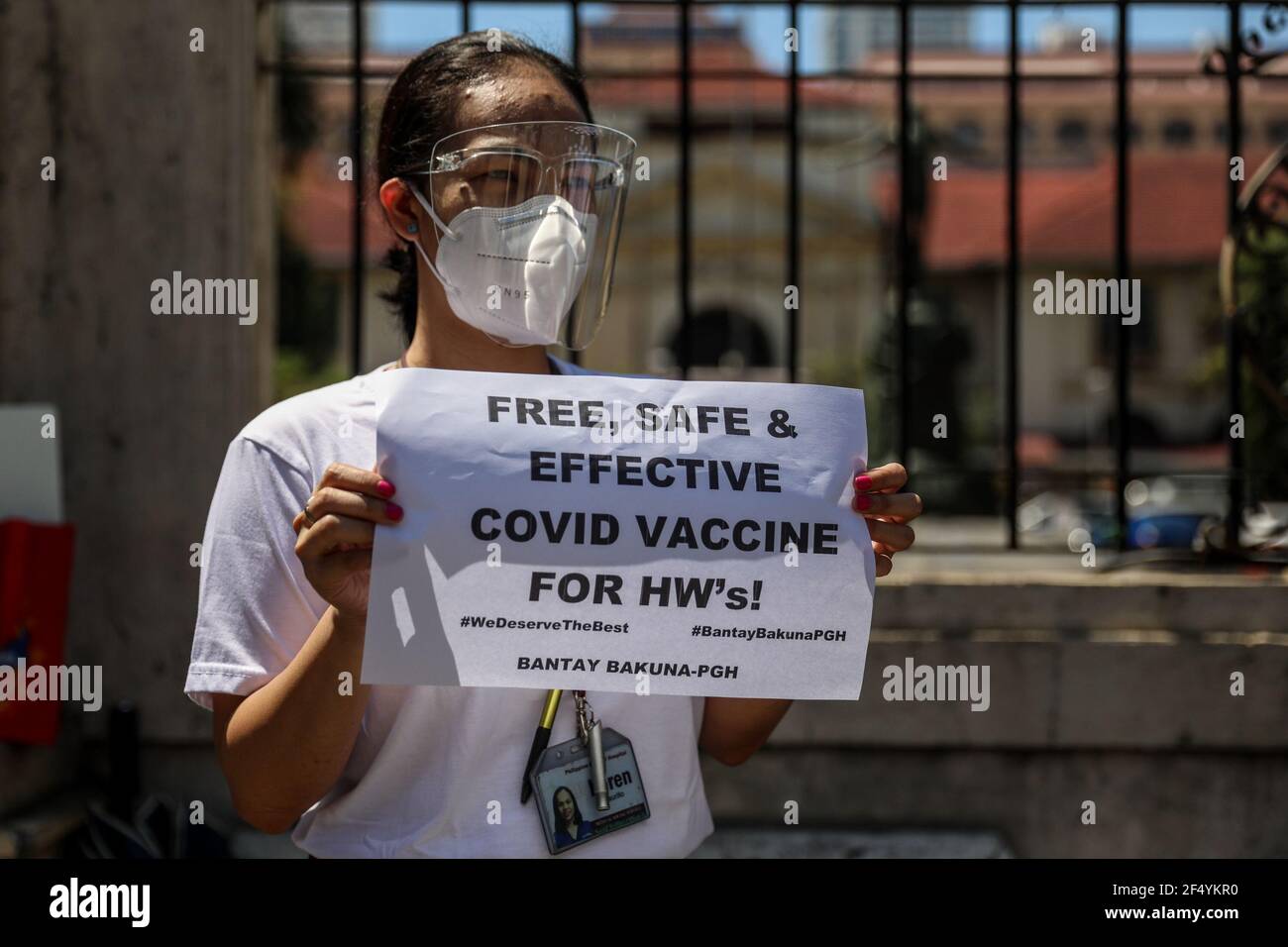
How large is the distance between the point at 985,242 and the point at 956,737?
3910 centimetres

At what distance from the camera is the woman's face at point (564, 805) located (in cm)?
176

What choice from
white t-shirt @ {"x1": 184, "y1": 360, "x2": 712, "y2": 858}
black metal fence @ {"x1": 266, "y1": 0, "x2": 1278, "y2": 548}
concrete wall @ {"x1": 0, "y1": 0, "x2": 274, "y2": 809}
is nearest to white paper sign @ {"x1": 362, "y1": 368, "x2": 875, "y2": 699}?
white t-shirt @ {"x1": 184, "y1": 360, "x2": 712, "y2": 858}

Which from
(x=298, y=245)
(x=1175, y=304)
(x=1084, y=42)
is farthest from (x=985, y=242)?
(x=1084, y=42)

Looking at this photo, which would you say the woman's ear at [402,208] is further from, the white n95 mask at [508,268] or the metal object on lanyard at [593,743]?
the metal object on lanyard at [593,743]

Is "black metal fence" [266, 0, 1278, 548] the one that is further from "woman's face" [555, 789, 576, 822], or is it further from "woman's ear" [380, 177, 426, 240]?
"woman's face" [555, 789, 576, 822]

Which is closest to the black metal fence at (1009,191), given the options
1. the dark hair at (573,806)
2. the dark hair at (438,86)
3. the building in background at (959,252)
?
the dark hair at (438,86)

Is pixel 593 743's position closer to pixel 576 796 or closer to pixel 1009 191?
pixel 576 796

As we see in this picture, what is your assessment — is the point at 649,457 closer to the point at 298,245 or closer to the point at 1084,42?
the point at 1084,42

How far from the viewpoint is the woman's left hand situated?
1744mm

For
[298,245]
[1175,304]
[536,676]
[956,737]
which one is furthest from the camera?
[1175,304]

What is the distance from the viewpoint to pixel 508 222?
74.6 inches

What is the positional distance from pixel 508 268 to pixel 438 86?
0.91 feet

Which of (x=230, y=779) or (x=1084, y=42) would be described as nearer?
(x=230, y=779)

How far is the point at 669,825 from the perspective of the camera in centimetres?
185
